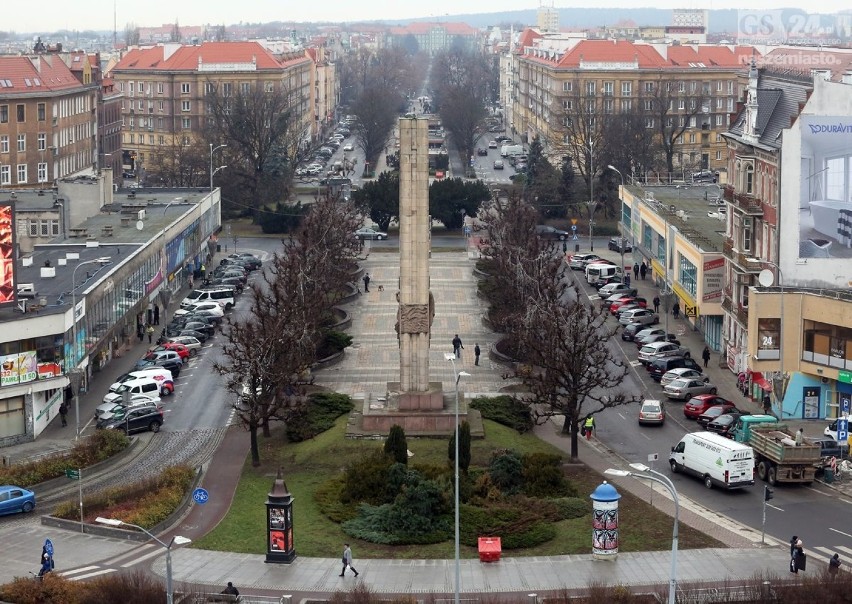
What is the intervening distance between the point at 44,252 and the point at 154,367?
10.2 metres

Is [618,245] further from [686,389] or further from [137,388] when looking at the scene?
[137,388]

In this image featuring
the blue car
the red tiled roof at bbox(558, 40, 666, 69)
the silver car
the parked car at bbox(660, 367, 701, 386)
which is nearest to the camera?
the blue car

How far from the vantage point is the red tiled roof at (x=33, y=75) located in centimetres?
12431

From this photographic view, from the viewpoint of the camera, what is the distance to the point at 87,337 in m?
68.0

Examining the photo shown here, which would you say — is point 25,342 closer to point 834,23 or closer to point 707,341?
point 707,341

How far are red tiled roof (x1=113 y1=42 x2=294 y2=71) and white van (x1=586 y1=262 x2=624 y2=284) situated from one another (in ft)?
252

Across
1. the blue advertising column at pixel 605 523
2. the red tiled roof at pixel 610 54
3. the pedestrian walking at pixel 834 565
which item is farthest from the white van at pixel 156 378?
the red tiled roof at pixel 610 54

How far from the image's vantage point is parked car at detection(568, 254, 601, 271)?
104 metres

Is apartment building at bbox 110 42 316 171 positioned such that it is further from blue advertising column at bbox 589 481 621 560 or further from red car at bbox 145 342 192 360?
blue advertising column at bbox 589 481 621 560

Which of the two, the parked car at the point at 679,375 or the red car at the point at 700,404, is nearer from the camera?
the red car at the point at 700,404

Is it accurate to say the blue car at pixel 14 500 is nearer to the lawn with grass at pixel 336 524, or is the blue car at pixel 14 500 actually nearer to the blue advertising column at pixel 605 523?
the lawn with grass at pixel 336 524

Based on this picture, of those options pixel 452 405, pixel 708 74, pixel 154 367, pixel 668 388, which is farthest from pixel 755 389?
pixel 708 74

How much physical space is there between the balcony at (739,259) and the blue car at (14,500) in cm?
3344

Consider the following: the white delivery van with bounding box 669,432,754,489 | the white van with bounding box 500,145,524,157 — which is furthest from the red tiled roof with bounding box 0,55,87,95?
the white delivery van with bounding box 669,432,754,489
